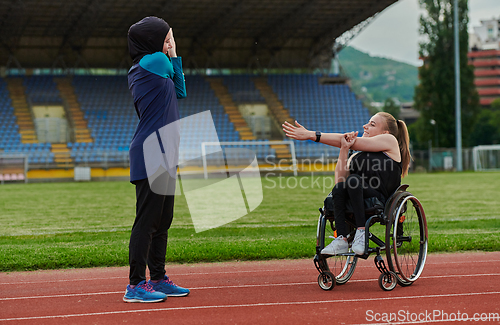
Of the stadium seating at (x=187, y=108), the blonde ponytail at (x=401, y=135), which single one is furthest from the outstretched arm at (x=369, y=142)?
the stadium seating at (x=187, y=108)

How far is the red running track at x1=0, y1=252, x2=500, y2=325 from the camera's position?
3672 mm

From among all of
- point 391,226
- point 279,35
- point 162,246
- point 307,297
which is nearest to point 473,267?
point 391,226

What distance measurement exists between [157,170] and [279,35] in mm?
30554

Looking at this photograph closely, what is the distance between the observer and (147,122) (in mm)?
4090

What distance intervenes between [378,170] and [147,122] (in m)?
1.86

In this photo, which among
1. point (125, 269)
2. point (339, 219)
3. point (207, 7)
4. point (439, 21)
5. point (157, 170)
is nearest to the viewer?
point (157, 170)

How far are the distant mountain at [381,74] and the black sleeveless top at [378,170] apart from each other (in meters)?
134

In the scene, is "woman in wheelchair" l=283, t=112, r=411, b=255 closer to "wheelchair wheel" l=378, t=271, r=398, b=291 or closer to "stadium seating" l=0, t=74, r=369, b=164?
"wheelchair wheel" l=378, t=271, r=398, b=291

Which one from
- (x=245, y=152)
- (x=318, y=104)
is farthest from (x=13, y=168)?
(x=318, y=104)

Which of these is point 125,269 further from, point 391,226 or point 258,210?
point 258,210

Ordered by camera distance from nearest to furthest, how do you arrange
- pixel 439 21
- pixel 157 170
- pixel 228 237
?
pixel 157 170, pixel 228 237, pixel 439 21

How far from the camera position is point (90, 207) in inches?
545

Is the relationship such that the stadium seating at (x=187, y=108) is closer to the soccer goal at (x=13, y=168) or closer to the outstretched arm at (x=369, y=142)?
the soccer goal at (x=13, y=168)

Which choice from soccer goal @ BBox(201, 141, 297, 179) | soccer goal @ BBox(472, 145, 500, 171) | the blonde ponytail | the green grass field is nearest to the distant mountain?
soccer goal @ BBox(472, 145, 500, 171)
